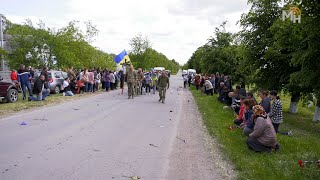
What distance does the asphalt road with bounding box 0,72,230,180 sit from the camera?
6105 millimetres

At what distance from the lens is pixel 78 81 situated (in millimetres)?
22938

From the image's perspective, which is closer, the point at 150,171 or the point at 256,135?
the point at 150,171

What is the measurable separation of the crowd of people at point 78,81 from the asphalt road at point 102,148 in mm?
5622

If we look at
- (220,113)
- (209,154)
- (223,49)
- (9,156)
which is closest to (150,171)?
(209,154)

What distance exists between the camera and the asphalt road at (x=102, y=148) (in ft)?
20.0

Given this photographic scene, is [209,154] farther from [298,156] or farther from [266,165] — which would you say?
[298,156]

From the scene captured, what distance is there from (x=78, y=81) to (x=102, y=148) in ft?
52.0

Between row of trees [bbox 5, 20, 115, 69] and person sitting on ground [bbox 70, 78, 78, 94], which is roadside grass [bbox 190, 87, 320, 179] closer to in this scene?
person sitting on ground [bbox 70, 78, 78, 94]

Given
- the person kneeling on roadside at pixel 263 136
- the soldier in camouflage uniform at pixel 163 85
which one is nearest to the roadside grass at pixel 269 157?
the person kneeling on roadside at pixel 263 136

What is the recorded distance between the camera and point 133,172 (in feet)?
20.1

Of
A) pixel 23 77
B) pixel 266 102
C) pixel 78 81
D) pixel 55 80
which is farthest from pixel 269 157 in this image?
pixel 55 80

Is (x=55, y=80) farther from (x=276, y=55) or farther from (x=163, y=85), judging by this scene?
(x=276, y=55)

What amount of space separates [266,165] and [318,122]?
11.9 metres

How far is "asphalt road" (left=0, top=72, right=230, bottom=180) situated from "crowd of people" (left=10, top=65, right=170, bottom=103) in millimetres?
5622
